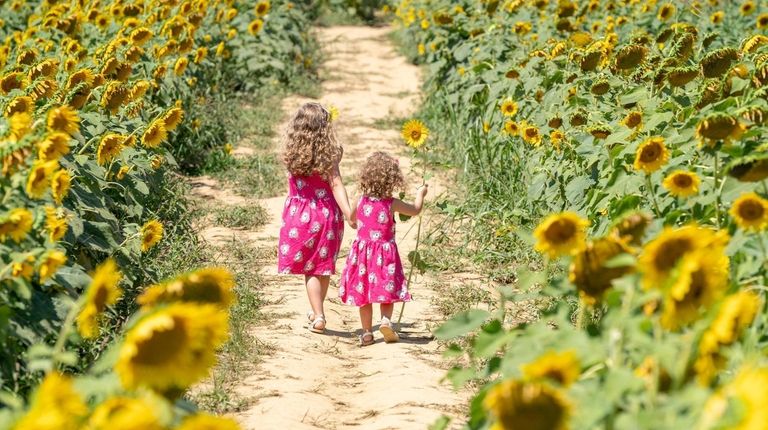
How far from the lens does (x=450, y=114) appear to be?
954 cm

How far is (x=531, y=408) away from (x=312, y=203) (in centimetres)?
386

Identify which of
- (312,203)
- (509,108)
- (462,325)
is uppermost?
(462,325)

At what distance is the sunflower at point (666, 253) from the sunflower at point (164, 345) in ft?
2.95

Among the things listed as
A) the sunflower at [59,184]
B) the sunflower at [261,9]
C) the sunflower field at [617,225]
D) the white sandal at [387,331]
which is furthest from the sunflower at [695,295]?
the sunflower at [261,9]

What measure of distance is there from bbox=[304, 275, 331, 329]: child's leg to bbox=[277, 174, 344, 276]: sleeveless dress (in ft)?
0.12

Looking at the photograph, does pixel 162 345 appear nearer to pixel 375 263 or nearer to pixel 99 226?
pixel 99 226

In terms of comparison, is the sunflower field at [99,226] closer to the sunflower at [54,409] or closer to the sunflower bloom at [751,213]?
the sunflower at [54,409]

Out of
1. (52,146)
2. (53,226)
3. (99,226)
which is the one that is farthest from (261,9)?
(53,226)

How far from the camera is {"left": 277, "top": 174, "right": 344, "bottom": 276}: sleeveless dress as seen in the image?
5.68 metres

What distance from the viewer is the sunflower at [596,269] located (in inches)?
105

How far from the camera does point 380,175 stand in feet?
17.8

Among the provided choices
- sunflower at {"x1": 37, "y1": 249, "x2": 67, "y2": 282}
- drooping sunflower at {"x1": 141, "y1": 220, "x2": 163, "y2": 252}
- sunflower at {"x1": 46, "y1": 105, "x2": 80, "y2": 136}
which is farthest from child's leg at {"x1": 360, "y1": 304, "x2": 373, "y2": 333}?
sunflower at {"x1": 37, "y1": 249, "x2": 67, "y2": 282}

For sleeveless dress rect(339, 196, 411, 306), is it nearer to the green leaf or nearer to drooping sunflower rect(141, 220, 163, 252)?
drooping sunflower rect(141, 220, 163, 252)

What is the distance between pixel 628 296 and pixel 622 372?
203 mm
